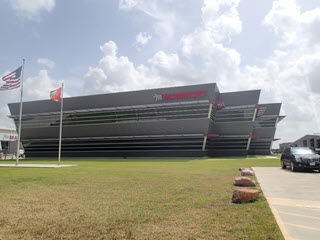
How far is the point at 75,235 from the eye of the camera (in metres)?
4.50

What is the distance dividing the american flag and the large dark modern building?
25.3 metres

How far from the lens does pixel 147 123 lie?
156 feet

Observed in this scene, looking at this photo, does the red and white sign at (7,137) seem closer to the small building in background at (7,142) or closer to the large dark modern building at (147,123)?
the small building in background at (7,142)

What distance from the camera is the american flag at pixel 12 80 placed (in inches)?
955

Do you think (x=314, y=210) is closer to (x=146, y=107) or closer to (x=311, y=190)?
(x=311, y=190)

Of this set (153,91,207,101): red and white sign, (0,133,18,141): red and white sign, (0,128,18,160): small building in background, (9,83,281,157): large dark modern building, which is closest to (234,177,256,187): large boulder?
(9,83,281,157): large dark modern building

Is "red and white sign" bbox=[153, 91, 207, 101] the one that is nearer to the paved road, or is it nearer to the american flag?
the american flag

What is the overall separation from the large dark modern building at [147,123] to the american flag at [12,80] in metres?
25.3

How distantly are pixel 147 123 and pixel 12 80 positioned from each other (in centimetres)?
2660

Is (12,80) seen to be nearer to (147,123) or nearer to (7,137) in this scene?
(147,123)

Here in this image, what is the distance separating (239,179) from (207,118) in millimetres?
34268

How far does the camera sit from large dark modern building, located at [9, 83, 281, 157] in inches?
1772

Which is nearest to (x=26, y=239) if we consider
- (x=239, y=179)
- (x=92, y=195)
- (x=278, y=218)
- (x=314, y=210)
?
(x=92, y=195)

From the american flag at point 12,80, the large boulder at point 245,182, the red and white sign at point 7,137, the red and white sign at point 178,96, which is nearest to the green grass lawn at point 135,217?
the large boulder at point 245,182
